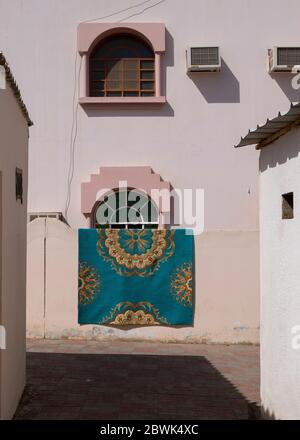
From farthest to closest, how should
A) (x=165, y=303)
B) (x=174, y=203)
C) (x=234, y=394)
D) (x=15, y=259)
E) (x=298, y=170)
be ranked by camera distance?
1. (x=174, y=203)
2. (x=165, y=303)
3. (x=234, y=394)
4. (x=15, y=259)
5. (x=298, y=170)

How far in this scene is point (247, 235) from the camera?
12430mm

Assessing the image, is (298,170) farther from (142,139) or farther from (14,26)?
(14,26)

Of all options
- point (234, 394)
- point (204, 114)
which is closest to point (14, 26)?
point (204, 114)

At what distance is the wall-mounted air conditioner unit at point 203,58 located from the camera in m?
13.7

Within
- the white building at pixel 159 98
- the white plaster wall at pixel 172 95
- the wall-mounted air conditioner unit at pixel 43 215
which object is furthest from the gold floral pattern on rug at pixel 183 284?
the wall-mounted air conditioner unit at pixel 43 215

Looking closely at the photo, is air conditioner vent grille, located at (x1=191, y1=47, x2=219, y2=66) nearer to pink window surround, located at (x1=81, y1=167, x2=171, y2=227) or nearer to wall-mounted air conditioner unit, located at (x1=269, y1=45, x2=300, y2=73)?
wall-mounted air conditioner unit, located at (x1=269, y1=45, x2=300, y2=73)

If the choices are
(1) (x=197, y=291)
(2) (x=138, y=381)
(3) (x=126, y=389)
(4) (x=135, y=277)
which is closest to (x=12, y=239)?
(3) (x=126, y=389)

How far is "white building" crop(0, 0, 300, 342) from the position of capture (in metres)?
13.9

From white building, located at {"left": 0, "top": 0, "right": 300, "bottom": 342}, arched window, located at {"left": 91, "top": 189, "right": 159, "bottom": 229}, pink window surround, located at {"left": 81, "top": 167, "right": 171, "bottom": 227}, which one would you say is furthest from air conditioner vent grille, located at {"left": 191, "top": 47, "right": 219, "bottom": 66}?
arched window, located at {"left": 91, "top": 189, "right": 159, "bottom": 229}

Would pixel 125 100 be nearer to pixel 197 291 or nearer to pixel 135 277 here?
pixel 135 277

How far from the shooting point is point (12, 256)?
7.22m

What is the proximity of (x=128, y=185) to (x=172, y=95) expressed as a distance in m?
2.39

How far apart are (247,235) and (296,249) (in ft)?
21.6

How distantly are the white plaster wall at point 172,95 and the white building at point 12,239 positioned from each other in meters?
5.33
